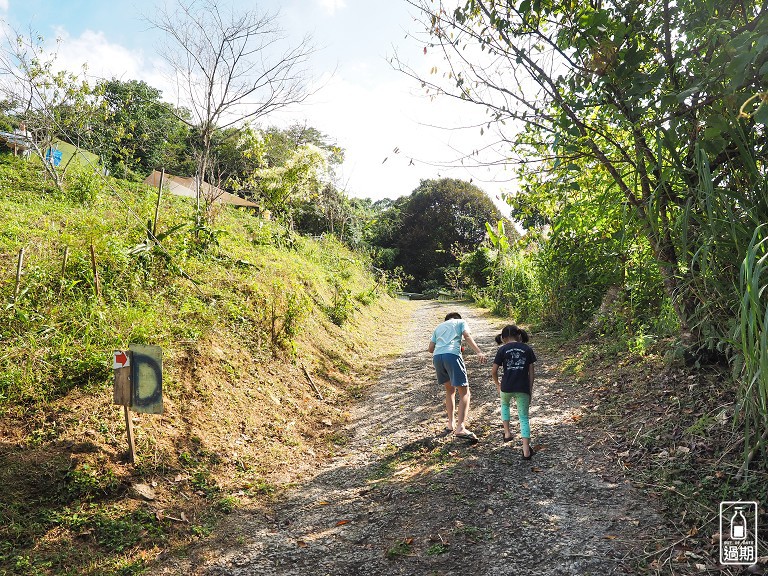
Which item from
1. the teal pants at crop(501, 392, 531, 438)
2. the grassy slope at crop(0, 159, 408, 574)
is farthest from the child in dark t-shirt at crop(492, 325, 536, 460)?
the grassy slope at crop(0, 159, 408, 574)

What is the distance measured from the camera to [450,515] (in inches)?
140

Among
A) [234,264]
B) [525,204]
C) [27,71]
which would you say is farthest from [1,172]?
[525,204]

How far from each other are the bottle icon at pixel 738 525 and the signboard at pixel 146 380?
4127mm

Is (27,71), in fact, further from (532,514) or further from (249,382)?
(532,514)

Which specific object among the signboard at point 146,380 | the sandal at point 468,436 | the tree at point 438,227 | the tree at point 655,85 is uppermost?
the tree at point 438,227

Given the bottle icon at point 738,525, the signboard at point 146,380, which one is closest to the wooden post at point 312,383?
the signboard at point 146,380

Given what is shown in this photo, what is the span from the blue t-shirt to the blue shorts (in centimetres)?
6

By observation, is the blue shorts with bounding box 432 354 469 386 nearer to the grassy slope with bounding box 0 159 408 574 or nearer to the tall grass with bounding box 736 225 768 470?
the grassy slope with bounding box 0 159 408 574

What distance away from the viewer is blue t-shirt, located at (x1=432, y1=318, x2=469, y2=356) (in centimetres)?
545

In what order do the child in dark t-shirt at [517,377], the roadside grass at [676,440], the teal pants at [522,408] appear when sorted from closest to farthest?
the roadside grass at [676,440], the teal pants at [522,408], the child in dark t-shirt at [517,377]

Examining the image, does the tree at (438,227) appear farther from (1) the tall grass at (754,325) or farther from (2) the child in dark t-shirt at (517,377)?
(1) the tall grass at (754,325)

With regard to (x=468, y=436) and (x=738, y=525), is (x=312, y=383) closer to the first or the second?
(x=468, y=436)

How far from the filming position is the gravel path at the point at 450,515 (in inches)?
119

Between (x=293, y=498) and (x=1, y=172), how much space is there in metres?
9.10
